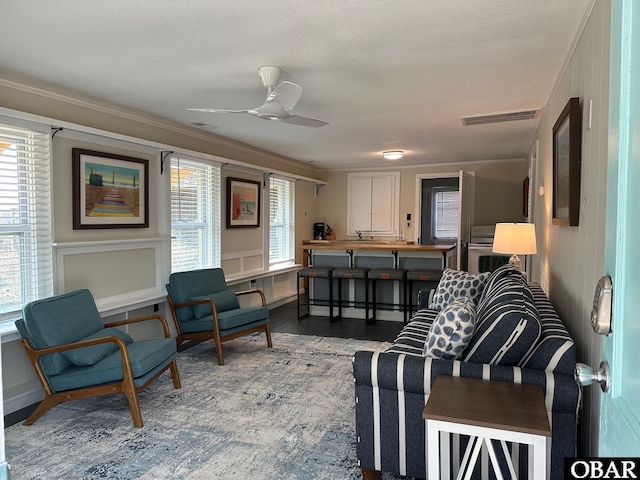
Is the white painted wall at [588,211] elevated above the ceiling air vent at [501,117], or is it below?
below

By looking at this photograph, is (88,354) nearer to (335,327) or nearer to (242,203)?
(335,327)

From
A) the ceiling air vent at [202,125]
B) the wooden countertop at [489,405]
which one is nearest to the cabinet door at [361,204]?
the ceiling air vent at [202,125]

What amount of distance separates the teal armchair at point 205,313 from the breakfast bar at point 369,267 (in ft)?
5.78

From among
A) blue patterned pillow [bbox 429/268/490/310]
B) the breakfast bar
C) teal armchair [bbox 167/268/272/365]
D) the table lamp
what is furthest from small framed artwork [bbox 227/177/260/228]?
the table lamp

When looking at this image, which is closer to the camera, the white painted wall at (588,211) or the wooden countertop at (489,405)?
the wooden countertop at (489,405)

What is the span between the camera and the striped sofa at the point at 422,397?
72.7 inches

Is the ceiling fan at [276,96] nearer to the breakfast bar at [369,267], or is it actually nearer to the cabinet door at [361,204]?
Answer: the breakfast bar at [369,267]

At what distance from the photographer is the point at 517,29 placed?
2373 millimetres

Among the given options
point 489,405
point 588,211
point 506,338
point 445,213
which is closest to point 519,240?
point 588,211

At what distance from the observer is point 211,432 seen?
2.81 meters

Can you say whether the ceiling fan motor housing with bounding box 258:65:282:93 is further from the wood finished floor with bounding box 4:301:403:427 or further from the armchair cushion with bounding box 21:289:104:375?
the wood finished floor with bounding box 4:301:403:427

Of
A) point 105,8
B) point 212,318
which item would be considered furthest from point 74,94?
point 212,318

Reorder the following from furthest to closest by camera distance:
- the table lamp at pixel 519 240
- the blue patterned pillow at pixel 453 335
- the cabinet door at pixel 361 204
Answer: the cabinet door at pixel 361 204, the table lamp at pixel 519 240, the blue patterned pillow at pixel 453 335

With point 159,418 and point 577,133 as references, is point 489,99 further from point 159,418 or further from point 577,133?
point 159,418
